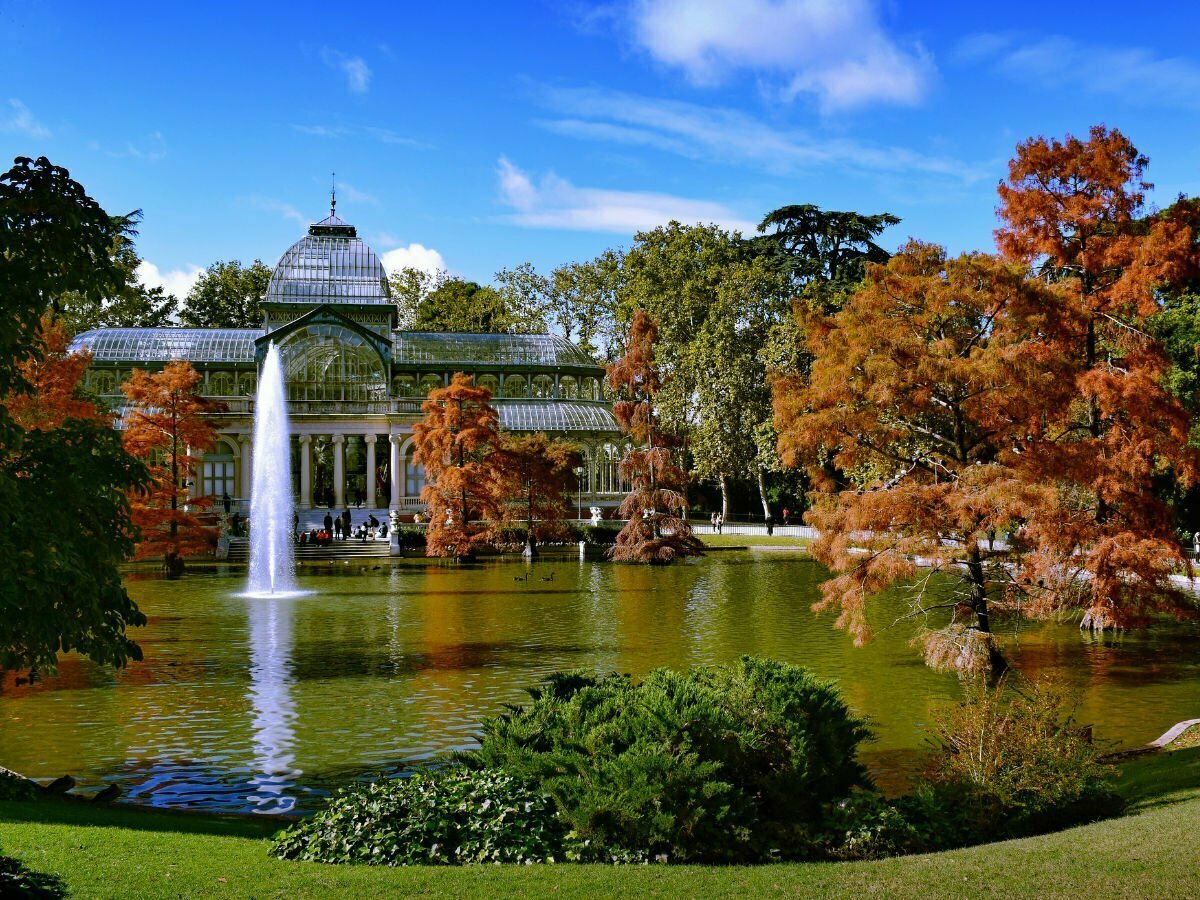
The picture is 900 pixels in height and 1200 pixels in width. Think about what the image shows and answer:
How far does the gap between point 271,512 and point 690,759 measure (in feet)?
95.5

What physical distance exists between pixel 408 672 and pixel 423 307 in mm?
60374

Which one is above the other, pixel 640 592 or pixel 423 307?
pixel 423 307

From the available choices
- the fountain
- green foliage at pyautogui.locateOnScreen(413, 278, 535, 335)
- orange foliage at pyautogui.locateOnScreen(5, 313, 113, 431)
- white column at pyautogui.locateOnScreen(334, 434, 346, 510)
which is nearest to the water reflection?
orange foliage at pyautogui.locateOnScreen(5, 313, 113, 431)

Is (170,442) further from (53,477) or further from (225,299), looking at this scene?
(225,299)

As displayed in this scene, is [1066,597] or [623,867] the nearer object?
[623,867]

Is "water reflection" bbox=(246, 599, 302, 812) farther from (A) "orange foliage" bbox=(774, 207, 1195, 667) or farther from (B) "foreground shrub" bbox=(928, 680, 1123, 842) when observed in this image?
(A) "orange foliage" bbox=(774, 207, 1195, 667)

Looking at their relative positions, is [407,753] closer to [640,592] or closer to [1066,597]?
[1066,597]

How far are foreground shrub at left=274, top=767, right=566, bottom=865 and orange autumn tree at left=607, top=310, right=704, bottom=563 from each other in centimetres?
3112

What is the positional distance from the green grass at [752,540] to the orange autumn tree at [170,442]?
20.9 metres

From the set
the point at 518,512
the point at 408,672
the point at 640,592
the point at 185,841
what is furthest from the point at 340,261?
the point at 185,841

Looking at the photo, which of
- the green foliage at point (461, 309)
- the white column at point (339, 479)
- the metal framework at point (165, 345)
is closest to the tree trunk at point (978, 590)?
the white column at point (339, 479)

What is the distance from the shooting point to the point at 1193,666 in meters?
18.7

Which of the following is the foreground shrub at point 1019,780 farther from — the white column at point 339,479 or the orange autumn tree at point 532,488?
the white column at point 339,479

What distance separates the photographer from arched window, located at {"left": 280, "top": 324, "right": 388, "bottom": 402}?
57188 millimetres
